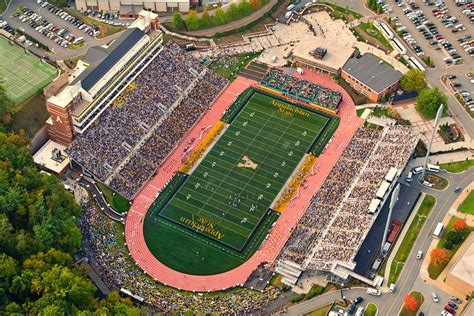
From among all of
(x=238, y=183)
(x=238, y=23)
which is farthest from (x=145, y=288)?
(x=238, y=23)

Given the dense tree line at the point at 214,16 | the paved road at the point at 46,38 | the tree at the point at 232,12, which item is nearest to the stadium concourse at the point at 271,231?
the dense tree line at the point at 214,16

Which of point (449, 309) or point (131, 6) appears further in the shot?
point (131, 6)

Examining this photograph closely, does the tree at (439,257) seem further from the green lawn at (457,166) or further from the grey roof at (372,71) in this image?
the grey roof at (372,71)

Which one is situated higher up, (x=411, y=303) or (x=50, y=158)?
(x=411, y=303)

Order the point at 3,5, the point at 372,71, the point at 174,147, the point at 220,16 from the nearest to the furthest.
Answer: the point at 174,147 < the point at 372,71 < the point at 220,16 < the point at 3,5

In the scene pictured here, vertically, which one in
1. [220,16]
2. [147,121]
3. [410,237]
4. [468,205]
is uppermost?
[220,16]

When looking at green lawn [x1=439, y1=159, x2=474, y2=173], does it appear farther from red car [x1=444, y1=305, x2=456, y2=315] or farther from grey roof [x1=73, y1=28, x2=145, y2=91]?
grey roof [x1=73, y1=28, x2=145, y2=91]

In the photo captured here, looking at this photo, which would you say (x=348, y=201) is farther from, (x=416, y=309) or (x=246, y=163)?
(x=416, y=309)
